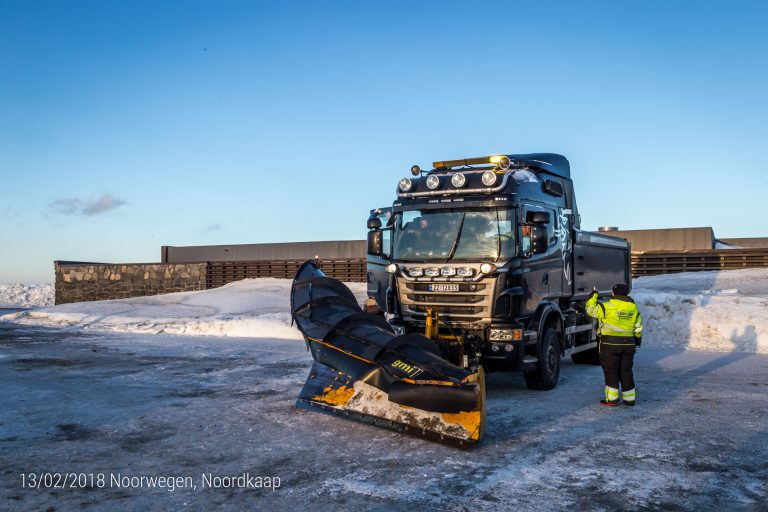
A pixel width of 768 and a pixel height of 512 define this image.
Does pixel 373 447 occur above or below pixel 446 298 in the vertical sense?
below

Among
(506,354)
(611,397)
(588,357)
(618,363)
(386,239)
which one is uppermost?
(386,239)

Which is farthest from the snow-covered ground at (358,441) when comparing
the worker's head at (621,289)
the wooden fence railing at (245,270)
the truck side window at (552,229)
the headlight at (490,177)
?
the wooden fence railing at (245,270)

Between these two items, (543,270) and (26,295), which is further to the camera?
(26,295)

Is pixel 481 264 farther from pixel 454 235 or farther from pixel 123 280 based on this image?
pixel 123 280

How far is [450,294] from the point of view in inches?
370

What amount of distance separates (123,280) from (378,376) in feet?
104

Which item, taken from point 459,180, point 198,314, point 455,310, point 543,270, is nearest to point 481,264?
point 455,310

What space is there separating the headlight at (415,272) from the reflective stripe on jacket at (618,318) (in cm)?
239

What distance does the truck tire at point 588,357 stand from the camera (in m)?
13.3

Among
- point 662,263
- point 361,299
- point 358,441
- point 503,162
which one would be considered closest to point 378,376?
point 358,441

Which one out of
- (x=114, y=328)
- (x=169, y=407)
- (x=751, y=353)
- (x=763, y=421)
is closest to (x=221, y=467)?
(x=169, y=407)

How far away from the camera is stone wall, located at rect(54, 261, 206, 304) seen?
112ft

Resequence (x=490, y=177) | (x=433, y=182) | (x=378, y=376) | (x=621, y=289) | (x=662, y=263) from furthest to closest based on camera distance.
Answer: (x=662, y=263)
(x=433, y=182)
(x=490, y=177)
(x=621, y=289)
(x=378, y=376)

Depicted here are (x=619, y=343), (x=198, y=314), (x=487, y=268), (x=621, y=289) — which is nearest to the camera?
(x=619, y=343)
